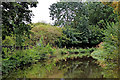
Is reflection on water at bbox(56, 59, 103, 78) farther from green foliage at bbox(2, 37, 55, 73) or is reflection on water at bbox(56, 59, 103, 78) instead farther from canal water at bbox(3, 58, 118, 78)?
green foliage at bbox(2, 37, 55, 73)

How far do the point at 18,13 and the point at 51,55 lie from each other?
188 inches

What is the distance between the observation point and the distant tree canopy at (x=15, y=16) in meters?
2.65

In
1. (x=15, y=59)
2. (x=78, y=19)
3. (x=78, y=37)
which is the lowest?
(x=15, y=59)

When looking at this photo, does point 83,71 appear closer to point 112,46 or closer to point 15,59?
point 112,46

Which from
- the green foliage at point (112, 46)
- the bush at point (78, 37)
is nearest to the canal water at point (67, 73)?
the green foliage at point (112, 46)

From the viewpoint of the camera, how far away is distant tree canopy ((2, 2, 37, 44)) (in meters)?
2.65

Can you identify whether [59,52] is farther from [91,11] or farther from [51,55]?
[91,11]

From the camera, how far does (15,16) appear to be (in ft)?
8.87

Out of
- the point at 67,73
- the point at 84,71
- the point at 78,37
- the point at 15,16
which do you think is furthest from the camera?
the point at 78,37

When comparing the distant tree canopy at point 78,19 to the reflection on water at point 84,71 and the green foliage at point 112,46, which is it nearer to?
the green foliage at point 112,46

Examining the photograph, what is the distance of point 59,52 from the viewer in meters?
8.15

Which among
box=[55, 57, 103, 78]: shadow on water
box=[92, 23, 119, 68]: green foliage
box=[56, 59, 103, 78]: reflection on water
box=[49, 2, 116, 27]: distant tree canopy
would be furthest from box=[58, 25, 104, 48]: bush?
box=[56, 59, 103, 78]: reflection on water

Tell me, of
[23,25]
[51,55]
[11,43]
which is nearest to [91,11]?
[51,55]

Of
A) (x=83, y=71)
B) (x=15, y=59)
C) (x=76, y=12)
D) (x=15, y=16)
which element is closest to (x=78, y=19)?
(x=76, y=12)
